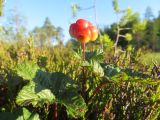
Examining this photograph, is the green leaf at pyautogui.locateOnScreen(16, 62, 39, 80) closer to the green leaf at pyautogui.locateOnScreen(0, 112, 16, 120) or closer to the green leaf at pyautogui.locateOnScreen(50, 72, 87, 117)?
the green leaf at pyautogui.locateOnScreen(50, 72, 87, 117)

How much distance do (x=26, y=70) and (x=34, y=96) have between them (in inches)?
7.3

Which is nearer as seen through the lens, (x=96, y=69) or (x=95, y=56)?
(x=96, y=69)

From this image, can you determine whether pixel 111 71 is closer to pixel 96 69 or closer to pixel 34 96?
pixel 96 69

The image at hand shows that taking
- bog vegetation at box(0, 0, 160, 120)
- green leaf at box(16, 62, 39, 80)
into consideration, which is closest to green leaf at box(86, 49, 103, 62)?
bog vegetation at box(0, 0, 160, 120)

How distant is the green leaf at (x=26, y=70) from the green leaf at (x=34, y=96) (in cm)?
6

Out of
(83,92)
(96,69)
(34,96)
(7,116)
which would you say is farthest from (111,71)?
(7,116)

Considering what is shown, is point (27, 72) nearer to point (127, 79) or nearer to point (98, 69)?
point (98, 69)

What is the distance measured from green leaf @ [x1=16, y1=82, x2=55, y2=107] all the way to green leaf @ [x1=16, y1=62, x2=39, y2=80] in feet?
0.21

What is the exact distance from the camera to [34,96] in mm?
1914

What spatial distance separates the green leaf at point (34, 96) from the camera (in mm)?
1853

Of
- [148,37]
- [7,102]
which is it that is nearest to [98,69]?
[7,102]

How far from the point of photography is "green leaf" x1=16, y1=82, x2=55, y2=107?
185cm

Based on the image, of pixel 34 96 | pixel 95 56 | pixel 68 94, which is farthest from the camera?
pixel 95 56

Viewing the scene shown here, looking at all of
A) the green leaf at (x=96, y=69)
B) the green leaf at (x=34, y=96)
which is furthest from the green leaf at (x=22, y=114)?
the green leaf at (x=96, y=69)
